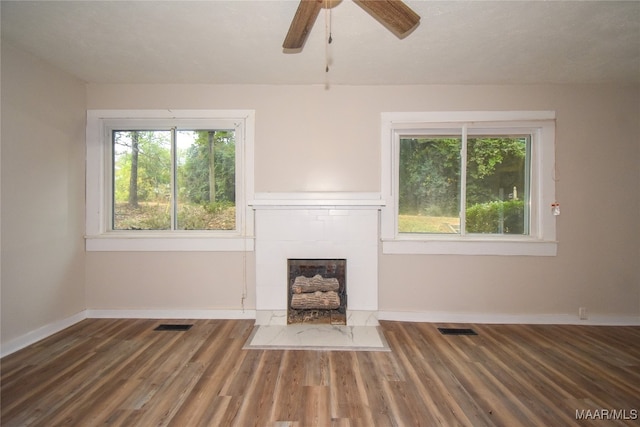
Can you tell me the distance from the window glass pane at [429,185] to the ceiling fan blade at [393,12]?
1.62 m

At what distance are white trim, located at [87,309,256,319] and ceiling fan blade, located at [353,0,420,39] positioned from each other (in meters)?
2.72

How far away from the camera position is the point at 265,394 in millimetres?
1749

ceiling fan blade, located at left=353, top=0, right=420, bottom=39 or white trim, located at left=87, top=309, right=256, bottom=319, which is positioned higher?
ceiling fan blade, located at left=353, top=0, right=420, bottom=39

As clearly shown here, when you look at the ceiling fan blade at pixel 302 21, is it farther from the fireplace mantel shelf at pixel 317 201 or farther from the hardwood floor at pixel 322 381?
the hardwood floor at pixel 322 381

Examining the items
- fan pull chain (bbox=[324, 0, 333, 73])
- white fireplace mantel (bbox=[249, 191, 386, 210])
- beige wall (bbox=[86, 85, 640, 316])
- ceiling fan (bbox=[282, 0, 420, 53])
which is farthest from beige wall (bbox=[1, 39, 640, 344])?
ceiling fan (bbox=[282, 0, 420, 53])

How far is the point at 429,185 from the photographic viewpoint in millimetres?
2984

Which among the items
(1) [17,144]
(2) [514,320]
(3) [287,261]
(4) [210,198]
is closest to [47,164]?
(1) [17,144]

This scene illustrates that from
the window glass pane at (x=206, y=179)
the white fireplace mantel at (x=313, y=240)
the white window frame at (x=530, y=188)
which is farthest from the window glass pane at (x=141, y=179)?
the white window frame at (x=530, y=188)

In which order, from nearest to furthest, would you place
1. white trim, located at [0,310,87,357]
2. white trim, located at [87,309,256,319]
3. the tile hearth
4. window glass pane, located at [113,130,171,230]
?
white trim, located at [0,310,87,357] < the tile hearth < white trim, located at [87,309,256,319] < window glass pane, located at [113,130,171,230]

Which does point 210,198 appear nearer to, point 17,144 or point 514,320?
point 17,144

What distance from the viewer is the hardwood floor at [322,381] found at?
5.17ft

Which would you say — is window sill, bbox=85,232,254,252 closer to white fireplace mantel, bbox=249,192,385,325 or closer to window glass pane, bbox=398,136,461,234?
white fireplace mantel, bbox=249,192,385,325

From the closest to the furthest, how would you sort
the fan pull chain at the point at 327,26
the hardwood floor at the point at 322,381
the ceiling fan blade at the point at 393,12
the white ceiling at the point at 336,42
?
1. the ceiling fan blade at the point at 393,12
2. the fan pull chain at the point at 327,26
3. the hardwood floor at the point at 322,381
4. the white ceiling at the point at 336,42

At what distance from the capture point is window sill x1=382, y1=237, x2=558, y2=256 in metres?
2.81
